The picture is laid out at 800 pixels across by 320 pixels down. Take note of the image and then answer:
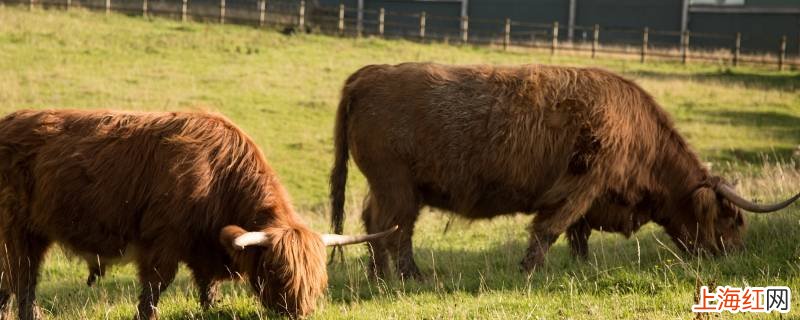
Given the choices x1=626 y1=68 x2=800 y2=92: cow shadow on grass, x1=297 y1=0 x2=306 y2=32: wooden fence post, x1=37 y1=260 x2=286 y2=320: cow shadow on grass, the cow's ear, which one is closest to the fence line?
x1=297 y1=0 x2=306 y2=32: wooden fence post

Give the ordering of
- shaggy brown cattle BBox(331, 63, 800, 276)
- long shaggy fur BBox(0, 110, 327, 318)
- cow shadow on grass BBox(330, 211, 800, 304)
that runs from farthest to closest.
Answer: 1. shaggy brown cattle BBox(331, 63, 800, 276)
2. cow shadow on grass BBox(330, 211, 800, 304)
3. long shaggy fur BBox(0, 110, 327, 318)

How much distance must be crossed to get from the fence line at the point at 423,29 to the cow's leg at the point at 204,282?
2556cm

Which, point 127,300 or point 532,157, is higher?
point 532,157

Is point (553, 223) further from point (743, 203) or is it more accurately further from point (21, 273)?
point (21, 273)

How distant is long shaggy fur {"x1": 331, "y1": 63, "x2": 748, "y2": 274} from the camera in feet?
29.2

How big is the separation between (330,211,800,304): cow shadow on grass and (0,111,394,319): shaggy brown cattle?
0.79 metres

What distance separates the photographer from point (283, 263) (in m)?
6.87

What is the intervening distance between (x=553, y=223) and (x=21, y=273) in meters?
4.38

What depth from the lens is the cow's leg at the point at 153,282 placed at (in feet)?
24.0

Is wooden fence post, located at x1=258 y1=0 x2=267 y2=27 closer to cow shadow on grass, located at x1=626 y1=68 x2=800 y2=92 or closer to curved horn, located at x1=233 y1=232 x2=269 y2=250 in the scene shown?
cow shadow on grass, located at x1=626 y1=68 x2=800 y2=92

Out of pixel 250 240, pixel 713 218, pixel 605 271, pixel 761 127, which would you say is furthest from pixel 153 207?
pixel 761 127

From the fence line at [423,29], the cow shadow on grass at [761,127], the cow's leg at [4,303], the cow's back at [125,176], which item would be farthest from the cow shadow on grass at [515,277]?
the fence line at [423,29]

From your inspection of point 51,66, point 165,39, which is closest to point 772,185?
point 51,66

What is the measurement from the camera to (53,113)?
26.8 feet
